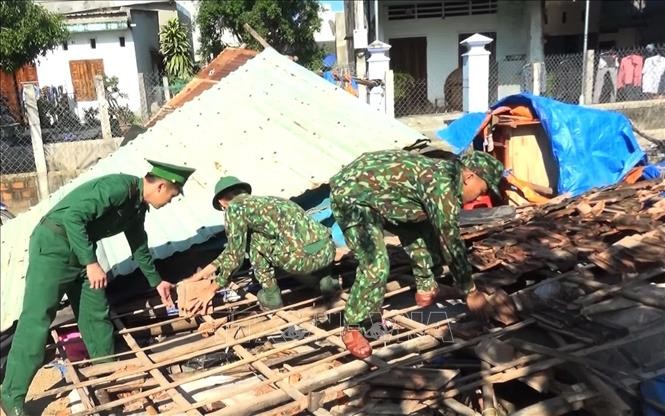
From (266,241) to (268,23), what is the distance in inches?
569

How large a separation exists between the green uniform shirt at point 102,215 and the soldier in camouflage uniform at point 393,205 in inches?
54.6

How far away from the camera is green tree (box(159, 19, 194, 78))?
17844mm

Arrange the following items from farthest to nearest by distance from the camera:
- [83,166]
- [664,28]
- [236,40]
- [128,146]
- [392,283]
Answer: [236,40] → [664,28] → [83,166] → [128,146] → [392,283]

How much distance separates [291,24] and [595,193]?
1360 cm

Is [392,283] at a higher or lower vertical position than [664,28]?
lower

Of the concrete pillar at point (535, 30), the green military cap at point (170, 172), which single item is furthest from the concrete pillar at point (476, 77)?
the green military cap at point (170, 172)

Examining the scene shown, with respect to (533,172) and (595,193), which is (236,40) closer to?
(533,172)

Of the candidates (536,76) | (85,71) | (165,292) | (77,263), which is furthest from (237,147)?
(85,71)

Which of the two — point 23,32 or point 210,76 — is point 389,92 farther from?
point 23,32

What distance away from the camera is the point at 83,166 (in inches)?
389

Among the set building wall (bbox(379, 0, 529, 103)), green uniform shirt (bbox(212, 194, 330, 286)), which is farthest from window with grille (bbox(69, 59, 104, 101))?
green uniform shirt (bbox(212, 194, 330, 286))

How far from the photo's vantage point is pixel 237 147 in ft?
20.4

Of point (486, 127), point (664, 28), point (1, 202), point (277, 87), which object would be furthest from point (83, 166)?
point (664, 28)

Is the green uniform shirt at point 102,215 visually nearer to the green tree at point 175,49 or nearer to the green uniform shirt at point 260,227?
the green uniform shirt at point 260,227
